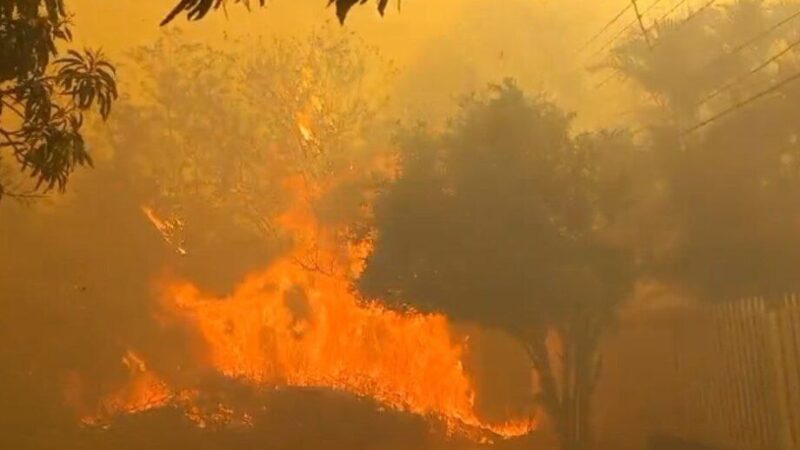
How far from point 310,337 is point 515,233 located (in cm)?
2010

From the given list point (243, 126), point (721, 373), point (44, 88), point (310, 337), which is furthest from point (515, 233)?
point (243, 126)

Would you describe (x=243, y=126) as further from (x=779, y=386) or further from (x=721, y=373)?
(x=779, y=386)

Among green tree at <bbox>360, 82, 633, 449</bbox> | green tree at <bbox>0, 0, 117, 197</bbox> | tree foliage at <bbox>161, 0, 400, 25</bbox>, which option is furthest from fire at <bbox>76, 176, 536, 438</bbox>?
tree foliage at <bbox>161, 0, 400, 25</bbox>

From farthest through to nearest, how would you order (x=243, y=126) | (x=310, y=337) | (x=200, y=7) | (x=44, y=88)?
(x=243, y=126)
(x=310, y=337)
(x=44, y=88)
(x=200, y=7)

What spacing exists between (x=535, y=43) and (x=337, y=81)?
9254 mm

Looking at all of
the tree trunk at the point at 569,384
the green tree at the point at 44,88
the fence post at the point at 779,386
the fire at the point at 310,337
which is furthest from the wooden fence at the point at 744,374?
the fire at the point at 310,337

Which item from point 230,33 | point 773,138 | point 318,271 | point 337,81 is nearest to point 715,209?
point 773,138

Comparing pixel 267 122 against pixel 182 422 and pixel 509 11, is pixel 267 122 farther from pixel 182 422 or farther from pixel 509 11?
pixel 182 422

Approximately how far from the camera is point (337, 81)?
125 ft

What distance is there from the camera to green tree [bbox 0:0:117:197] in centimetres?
722

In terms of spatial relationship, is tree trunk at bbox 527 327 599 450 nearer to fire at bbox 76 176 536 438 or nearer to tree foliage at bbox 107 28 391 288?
fire at bbox 76 176 536 438

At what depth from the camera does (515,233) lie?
18062mm

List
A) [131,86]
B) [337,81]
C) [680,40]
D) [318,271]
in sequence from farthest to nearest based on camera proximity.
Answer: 1. [131,86]
2. [337,81]
3. [318,271]
4. [680,40]

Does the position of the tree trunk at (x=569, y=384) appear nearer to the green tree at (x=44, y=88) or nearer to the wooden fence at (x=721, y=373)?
the wooden fence at (x=721, y=373)
